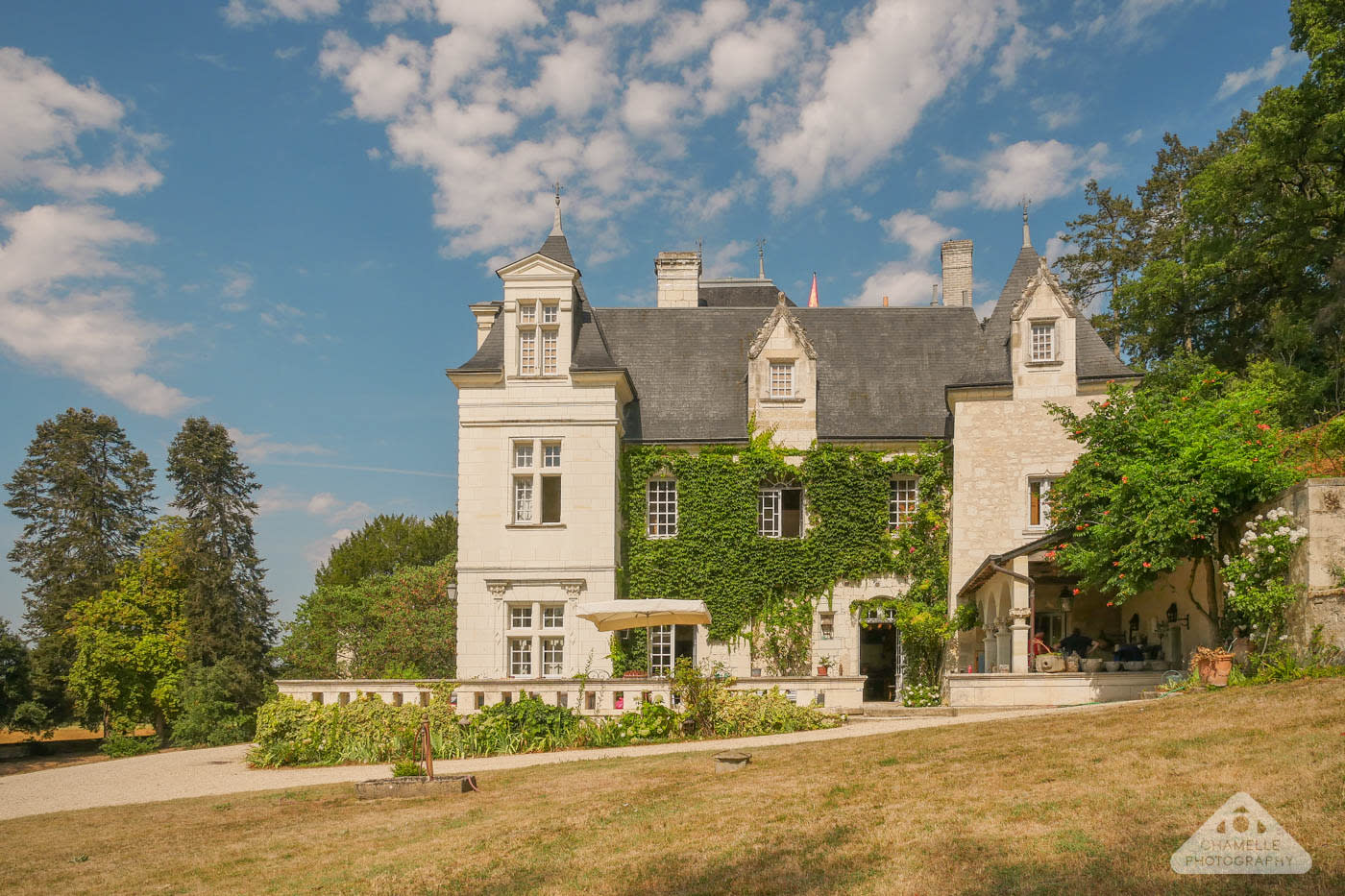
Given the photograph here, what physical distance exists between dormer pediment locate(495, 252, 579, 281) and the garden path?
1158 cm

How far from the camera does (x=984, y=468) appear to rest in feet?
77.9

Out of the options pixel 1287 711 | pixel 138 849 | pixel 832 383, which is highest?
pixel 832 383

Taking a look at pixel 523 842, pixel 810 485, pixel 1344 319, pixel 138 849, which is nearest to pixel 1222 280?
pixel 1344 319

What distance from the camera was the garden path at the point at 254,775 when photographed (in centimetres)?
1524

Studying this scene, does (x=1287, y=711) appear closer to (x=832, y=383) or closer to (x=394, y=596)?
(x=832, y=383)

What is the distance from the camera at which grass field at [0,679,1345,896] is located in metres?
7.38

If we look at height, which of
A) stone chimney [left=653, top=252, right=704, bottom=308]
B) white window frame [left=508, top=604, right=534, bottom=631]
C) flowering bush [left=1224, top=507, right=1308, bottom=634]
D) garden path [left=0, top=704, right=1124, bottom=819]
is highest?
stone chimney [left=653, top=252, right=704, bottom=308]

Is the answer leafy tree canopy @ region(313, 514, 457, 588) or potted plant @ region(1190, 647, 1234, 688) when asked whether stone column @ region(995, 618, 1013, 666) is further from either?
leafy tree canopy @ region(313, 514, 457, 588)

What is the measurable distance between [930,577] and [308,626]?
21.1 m

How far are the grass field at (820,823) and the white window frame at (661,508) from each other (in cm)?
1179

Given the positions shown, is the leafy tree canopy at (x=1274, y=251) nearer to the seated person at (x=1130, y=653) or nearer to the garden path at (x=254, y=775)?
the seated person at (x=1130, y=653)

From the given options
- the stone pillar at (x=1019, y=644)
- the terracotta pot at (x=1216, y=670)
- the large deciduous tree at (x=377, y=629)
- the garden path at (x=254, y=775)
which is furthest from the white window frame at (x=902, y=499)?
the large deciduous tree at (x=377, y=629)

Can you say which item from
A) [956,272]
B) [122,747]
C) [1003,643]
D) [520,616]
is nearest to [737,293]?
[956,272]

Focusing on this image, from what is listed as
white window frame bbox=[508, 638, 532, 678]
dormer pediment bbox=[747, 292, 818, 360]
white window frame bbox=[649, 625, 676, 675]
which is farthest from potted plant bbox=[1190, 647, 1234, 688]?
white window frame bbox=[508, 638, 532, 678]
